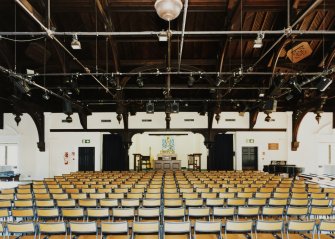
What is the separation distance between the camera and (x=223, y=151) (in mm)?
23703

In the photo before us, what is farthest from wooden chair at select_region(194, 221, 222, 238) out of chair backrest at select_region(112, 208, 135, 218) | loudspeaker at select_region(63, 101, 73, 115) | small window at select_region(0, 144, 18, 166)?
small window at select_region(0, 144, 18, 166)

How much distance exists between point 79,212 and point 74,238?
0.84 meters

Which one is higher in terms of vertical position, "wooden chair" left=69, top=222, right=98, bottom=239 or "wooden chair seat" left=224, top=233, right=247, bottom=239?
"wooden chair" left=69, top=222, right=98, bottom=239

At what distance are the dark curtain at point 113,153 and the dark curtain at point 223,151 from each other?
276 inches

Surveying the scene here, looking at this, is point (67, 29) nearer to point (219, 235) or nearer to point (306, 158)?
point (219, 235)

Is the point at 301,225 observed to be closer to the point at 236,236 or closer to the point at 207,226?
the point at 236,236

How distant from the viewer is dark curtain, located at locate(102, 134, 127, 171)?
76.6 feet

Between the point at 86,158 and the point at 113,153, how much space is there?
2.24m

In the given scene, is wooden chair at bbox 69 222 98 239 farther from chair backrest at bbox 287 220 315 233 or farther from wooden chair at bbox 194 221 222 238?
chair backrest at bbox 287 220 315 233

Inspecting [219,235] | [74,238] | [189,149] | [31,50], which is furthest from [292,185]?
[189,149]

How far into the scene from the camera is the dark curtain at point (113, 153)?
76.6ft

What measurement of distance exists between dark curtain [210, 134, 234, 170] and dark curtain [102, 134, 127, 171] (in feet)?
23.0

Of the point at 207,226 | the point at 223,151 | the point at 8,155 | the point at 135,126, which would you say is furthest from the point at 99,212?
the point at 8,155

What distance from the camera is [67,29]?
41.2 ft
